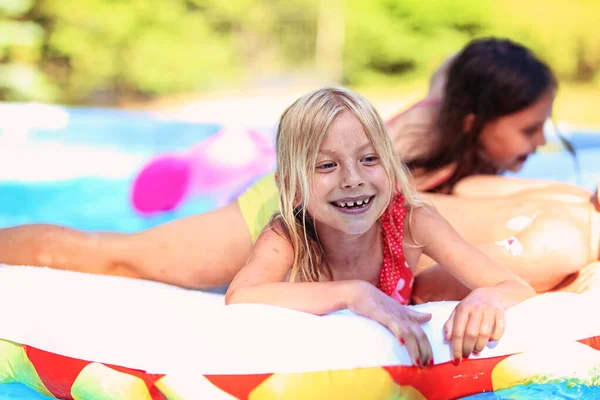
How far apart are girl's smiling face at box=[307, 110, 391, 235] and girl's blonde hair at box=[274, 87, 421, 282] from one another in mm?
18

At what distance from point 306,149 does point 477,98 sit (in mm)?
1581

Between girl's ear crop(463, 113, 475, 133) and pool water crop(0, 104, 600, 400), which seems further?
pool water crop(0, 104, 600, 400)

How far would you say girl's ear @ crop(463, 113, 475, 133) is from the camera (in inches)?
138

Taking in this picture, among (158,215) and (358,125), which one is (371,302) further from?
(158,215)

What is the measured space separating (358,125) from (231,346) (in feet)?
2.23

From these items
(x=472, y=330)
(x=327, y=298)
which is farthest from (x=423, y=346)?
(x=327, y=298)

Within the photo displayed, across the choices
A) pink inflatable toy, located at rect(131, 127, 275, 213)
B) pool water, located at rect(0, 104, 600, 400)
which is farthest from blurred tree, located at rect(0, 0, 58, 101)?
pink inflatable toy, located at rect(131, 127, 275, 213)

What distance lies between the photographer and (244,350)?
6.20 ft

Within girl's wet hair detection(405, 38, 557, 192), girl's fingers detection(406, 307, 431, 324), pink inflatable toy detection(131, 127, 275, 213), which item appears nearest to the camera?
girl's fingers detection(406, 307, 431, 324)

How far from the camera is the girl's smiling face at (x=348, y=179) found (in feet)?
6.93

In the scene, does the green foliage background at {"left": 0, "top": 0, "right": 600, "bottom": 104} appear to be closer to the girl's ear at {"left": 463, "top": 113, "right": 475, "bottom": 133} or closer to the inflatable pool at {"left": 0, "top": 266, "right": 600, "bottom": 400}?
the girl's ear at {"left": 463, "top": 113, "right": 475, "bottom": 133}

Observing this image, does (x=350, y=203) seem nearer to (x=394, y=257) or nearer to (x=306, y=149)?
(x=306, y=149)

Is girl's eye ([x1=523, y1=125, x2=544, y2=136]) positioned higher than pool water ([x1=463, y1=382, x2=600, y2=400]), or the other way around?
girl's eye ([x1=523, y1=125, x2=544, y2=136])

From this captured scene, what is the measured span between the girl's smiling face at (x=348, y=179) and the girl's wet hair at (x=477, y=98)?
129 centimetres
